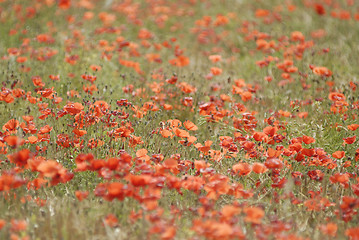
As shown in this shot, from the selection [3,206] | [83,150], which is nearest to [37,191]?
[3,206]

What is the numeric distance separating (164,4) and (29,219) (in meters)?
5.98

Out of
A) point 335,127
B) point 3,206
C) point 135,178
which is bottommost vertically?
point 335,127

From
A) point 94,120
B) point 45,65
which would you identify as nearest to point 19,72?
point 45,65

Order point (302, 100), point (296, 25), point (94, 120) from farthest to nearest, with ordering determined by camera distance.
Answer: point (296, 25)
point (302, 100)
point (94, 120)

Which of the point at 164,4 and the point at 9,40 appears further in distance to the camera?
the point at 164,4

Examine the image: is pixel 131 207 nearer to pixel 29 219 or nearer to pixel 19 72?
pixel 29 219

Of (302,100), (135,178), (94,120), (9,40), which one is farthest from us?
(9,40)

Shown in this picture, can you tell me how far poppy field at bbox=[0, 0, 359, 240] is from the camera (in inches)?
88.1

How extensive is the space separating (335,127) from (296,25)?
3.59 m

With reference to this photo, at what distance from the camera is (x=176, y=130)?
9.41 feet

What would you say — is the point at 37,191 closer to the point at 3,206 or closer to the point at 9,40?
the point at 3,206

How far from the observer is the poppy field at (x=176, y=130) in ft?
7.34

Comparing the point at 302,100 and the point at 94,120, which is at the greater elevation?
the point at 94,120

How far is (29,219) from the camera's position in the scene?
228cm
